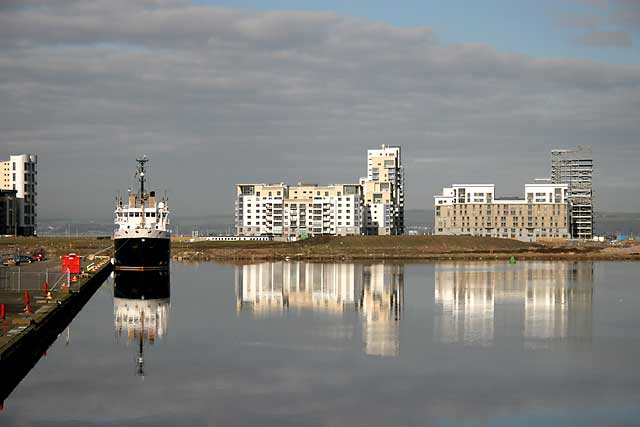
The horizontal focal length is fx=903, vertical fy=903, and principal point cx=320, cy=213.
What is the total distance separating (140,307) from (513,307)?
882 inches

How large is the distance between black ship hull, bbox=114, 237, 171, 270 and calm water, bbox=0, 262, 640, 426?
617 inches

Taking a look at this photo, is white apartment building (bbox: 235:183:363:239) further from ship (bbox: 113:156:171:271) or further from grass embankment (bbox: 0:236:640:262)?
ship (bbox: 113:156:171:271)

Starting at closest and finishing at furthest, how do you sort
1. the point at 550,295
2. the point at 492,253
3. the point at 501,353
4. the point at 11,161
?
the point at 501,353, the point at 550,295, the point at 492,253, the point at 11,161

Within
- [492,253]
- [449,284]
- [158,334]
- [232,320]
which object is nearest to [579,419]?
[158,334]

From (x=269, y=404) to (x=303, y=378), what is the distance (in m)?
4.12

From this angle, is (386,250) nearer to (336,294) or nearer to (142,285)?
(142,285)

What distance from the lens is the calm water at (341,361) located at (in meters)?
25.9

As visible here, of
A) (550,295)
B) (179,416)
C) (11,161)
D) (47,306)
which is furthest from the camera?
(11,161)

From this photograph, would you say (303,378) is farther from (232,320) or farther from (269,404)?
(232,320)

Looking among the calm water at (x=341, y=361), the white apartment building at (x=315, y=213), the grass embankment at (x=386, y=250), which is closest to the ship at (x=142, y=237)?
the calm water at (x=341, y=361)

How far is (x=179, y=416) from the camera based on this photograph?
→ 25.2m

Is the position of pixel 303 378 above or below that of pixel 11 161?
below

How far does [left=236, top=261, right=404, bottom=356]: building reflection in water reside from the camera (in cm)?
4441

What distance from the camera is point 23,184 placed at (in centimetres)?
16525
